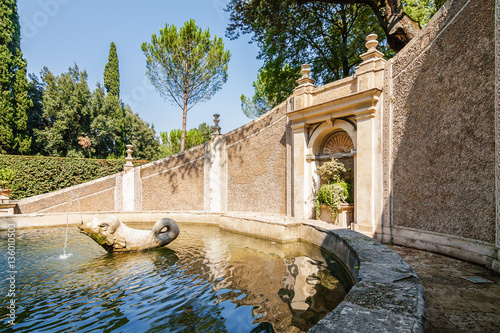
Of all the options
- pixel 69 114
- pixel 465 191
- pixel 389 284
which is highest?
pixel 69 114

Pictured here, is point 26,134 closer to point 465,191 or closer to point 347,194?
point 347,194

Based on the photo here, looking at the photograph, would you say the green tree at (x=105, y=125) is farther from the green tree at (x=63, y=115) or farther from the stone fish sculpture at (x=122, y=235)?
the stone fish sculpture at (x=122, y=235)

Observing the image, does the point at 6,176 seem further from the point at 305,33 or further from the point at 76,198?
the point at 305,33

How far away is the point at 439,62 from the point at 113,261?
757 centimetres

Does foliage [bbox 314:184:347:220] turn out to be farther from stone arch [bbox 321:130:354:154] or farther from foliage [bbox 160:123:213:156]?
foliage [bbox 160:123:213:156]

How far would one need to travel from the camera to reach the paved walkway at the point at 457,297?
2262mm

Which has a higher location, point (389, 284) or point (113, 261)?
point (389, 284)

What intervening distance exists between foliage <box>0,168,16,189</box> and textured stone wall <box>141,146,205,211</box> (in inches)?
226

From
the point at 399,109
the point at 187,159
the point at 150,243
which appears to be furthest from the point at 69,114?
the point at 399,109

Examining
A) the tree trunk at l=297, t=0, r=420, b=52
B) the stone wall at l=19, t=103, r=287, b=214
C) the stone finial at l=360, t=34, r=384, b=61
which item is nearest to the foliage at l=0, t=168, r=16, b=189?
the stone wall at l=19, t=103, r=287, b=214

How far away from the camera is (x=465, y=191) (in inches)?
179

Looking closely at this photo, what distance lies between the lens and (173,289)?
3.71 m

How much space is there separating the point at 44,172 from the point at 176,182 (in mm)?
7022

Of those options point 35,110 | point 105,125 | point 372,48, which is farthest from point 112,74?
point 372,48
